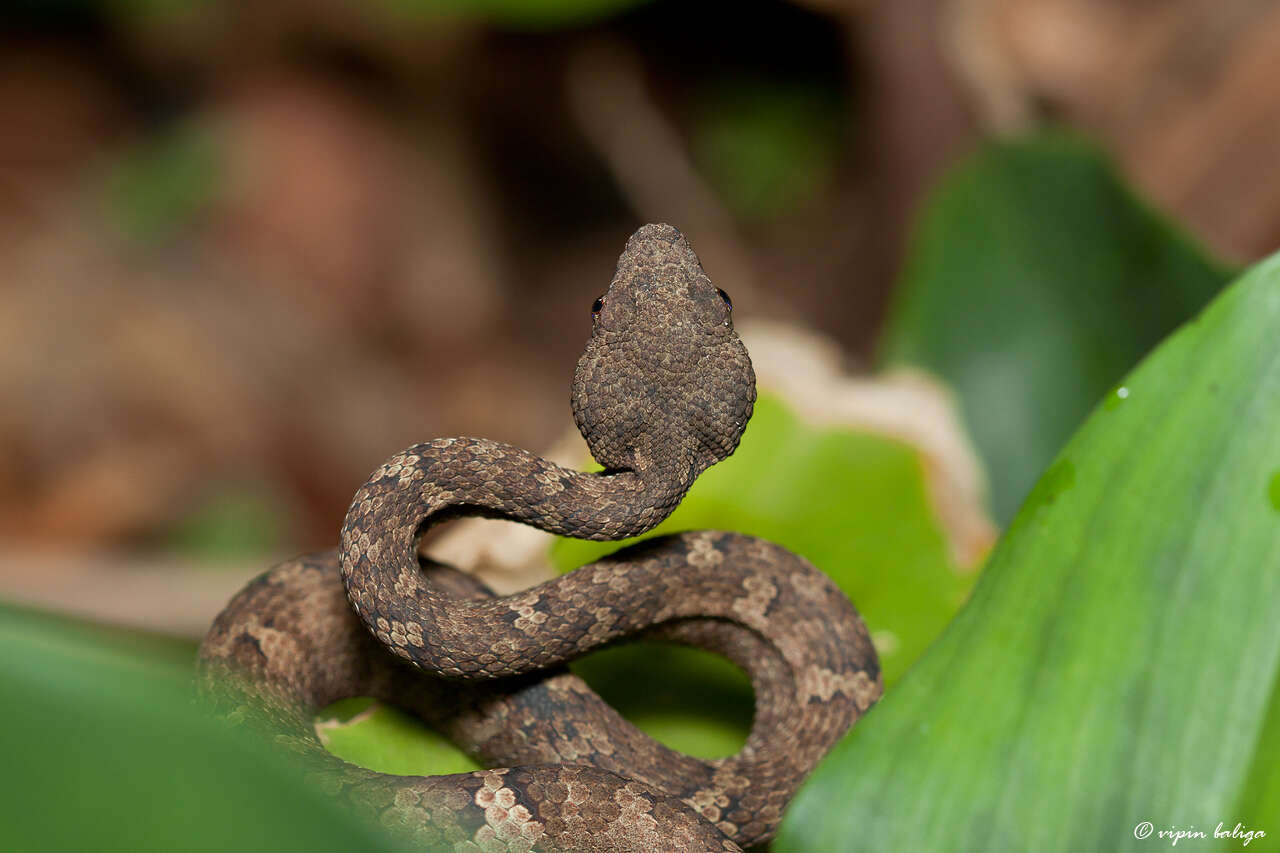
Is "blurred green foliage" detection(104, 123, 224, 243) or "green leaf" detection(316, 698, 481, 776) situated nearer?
"green leaf" detection(316, 698, 481, 776)

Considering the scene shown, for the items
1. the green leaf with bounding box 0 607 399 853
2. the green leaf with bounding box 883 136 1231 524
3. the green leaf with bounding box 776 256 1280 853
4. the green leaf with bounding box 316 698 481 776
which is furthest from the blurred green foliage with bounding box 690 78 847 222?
the green leaf with bounding box 0 607 399 853

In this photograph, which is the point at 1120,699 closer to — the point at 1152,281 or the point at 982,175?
the point at 1152,281

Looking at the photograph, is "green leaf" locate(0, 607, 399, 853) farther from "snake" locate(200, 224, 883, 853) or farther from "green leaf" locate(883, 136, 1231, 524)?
"green leaf" locate(883, 136, 1231, 524)

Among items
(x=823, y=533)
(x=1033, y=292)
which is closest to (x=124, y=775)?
(x=823, y=533)

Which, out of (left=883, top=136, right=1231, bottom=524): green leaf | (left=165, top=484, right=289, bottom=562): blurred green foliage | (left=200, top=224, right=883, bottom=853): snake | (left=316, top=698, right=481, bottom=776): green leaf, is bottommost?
(left=316, top=698, right=481, bottom=776): green leaf

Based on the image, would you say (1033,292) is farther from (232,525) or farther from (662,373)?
(232,525)

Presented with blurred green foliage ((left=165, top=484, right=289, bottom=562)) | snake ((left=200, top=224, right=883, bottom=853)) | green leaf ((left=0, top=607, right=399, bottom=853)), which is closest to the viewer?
green leaf ((left=0, top=607, right=399, bottom=853))

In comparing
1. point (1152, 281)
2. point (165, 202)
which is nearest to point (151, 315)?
point (165, 202)
